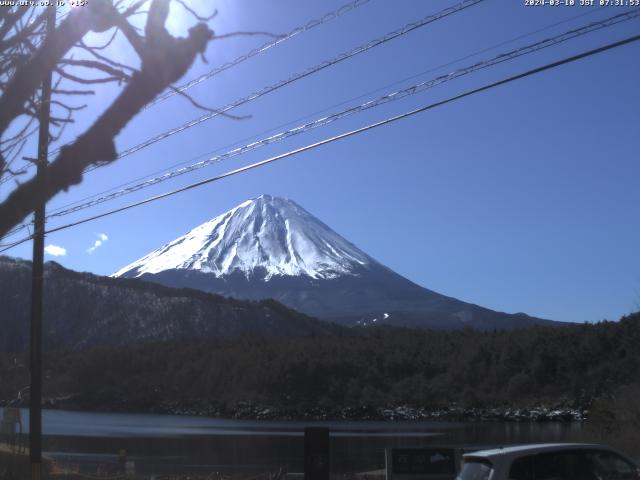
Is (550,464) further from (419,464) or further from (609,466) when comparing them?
(419,464)

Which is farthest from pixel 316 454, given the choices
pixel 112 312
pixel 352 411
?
pixel 112 312

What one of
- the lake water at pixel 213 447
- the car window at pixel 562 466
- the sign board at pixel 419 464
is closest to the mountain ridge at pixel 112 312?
the lake water at pixel 213 447

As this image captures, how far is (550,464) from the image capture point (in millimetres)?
10758

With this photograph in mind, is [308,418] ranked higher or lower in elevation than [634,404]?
lower

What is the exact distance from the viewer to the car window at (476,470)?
10.6 meters

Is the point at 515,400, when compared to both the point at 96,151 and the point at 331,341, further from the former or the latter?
the point at 96,151

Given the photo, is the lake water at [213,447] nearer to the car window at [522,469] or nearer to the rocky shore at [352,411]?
the car window at [522,469]

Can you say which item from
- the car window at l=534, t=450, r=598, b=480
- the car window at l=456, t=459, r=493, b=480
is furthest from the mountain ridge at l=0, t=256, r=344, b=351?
the car window at l=534, t=450, r=598, b=480

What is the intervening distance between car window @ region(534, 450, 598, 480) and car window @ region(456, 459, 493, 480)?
60 centimetres

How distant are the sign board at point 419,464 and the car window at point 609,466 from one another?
4366mm

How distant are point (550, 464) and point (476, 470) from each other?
929 mm

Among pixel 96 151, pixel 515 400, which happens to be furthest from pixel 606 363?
pixel 96 151

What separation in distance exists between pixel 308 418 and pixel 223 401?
11419 millimetres

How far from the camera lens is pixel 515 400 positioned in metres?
84.1
